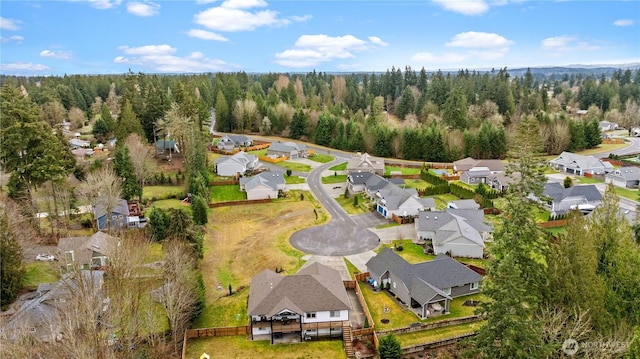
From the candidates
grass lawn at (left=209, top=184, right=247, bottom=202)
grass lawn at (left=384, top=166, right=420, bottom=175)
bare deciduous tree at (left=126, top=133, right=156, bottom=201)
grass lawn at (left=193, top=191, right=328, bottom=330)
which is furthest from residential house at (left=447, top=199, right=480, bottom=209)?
bare deciduous tree at (left=126, top=133, right=156, bottom=201)

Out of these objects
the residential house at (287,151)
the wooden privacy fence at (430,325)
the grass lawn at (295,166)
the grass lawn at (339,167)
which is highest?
the residential house at (287,151)

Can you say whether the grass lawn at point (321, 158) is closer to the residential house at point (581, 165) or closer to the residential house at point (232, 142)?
the residential house at point (232, 142)

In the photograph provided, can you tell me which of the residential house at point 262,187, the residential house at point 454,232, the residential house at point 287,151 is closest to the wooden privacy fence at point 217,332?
the residential house at point 454,232

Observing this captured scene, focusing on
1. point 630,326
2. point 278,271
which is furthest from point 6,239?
point 630,326

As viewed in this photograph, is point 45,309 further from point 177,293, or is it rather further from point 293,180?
point 293,180

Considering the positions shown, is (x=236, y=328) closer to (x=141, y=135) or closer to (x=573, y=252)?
(x=573, y=252)

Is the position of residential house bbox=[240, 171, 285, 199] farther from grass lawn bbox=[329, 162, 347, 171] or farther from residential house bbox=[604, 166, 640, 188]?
residential house bbox=[604, 166, 640, 188]

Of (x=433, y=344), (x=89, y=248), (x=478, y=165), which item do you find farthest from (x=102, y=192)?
(x=478, y=165)
